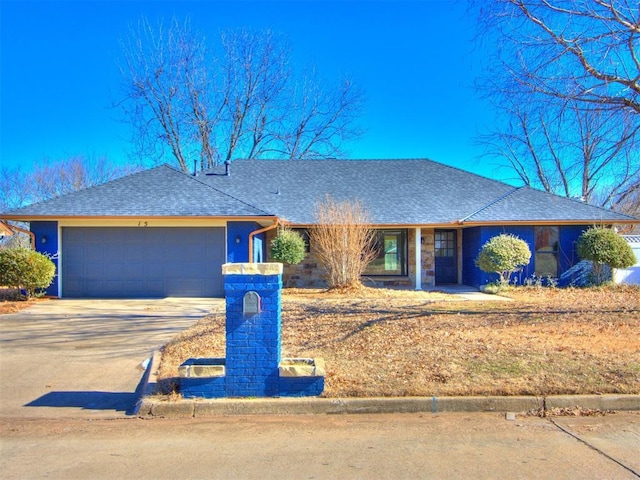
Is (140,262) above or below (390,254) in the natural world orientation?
below

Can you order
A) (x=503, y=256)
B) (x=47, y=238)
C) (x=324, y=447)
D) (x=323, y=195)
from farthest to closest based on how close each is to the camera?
(x=323, y=195), (x=503, y=256), (x=47, y=238), (x=324, y=447)

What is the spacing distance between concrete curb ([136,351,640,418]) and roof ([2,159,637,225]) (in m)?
9.94

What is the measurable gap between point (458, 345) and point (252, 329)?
11.2ft

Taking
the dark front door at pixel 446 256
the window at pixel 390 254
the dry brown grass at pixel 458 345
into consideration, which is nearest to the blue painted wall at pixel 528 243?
the dark front door at pixel 446 256

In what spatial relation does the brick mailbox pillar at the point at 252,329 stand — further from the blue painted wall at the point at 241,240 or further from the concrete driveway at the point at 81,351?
the blue painted wall at the point at 241,240

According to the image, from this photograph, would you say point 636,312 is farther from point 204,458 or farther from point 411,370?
point 204,458

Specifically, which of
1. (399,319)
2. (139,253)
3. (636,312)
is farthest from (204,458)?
(139,253)

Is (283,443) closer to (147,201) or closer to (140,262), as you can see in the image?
(140,262)

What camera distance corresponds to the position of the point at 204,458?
4234 mm

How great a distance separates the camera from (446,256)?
62.7 ft

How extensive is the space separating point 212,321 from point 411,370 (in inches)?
206

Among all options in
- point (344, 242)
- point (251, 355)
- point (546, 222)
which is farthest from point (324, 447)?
point (546, 222)

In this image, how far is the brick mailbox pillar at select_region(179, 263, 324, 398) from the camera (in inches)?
219

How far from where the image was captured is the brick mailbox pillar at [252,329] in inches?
220
